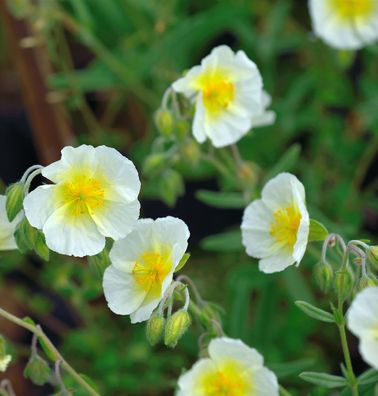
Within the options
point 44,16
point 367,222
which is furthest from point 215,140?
point 367,222

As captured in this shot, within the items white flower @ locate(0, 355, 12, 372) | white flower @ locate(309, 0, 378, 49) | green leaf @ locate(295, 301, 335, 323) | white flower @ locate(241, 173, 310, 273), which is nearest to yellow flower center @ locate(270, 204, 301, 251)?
white flower @ locate(241, 173, 310, 273)

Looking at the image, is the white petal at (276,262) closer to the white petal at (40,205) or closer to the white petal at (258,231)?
the white petal at (258,231)

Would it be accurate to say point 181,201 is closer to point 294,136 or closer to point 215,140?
point 294,136

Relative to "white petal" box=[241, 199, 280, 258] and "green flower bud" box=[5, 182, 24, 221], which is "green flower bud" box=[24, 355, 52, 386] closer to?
"green flower bud" box=[5, 182, 24, 221]

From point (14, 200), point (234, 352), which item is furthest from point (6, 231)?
point (234, 352)

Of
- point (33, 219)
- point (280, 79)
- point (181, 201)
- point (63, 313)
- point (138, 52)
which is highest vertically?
point (33, 219)

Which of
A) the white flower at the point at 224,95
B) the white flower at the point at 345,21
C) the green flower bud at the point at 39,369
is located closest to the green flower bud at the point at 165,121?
the white flower at the point at 224,95
